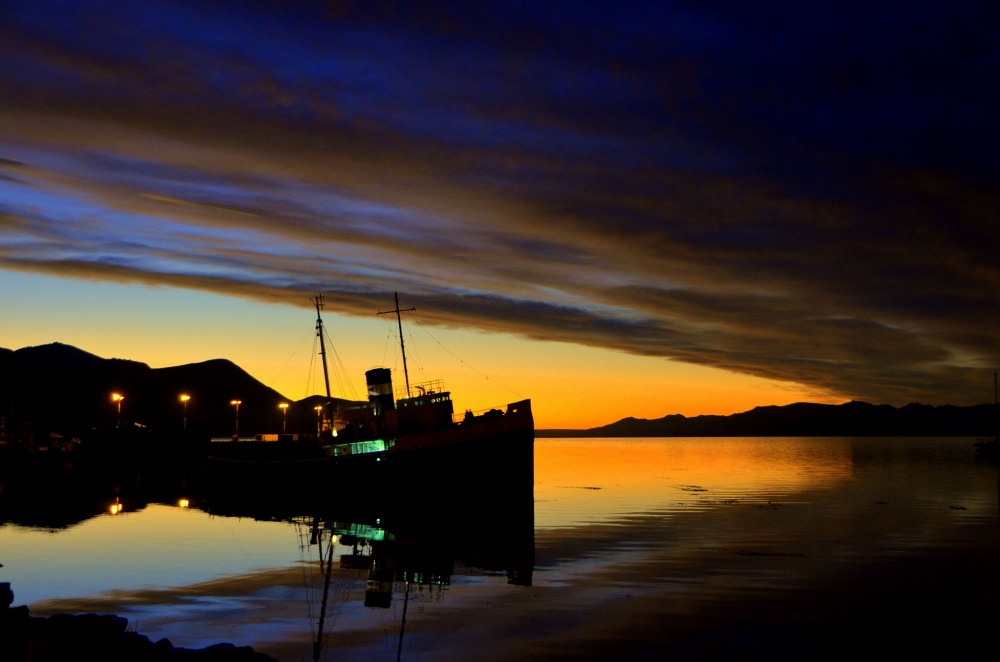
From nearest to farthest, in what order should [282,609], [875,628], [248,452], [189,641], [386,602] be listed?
[189,641] → [875,628] → [282,609] → [386,602] → [248,452]

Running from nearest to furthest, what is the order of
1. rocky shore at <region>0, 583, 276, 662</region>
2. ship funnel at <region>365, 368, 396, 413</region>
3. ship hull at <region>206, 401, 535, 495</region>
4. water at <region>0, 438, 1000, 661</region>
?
rocky shore at <region>0, 583, 276, 662</region> → water at <region>0, 438, 1000, 661</region> → ship hull at <region>206, 401, 535, 495</region> → ship funnel at <region>365, 368, 396, 413</region>

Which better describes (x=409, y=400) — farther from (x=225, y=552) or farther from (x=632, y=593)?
(x=632, y=593)

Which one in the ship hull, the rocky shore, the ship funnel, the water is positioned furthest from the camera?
the ship funnel

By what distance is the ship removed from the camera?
63.6 metres

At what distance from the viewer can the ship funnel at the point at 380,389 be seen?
6956 centimetres

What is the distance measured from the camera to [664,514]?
181ft

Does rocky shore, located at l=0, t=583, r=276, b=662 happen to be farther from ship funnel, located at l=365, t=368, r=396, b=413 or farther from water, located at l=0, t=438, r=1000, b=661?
ship funnel, located at l=365, t=368, r=396, b=413

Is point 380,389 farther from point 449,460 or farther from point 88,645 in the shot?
point 88,645

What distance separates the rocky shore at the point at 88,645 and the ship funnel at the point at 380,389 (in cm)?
5216

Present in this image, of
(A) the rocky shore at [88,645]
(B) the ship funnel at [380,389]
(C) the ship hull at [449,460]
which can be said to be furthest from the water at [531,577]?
(B) the ship funnel at [380,389]

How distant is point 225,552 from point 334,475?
101 feet

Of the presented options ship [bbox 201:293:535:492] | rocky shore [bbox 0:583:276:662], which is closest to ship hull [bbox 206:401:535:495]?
ship [bbox 201:293:535:492]

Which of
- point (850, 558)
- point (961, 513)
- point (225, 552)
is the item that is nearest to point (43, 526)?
point (225, 552)

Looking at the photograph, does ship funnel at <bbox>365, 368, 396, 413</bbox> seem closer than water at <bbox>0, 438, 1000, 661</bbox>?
No
